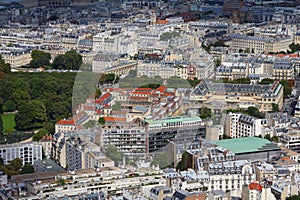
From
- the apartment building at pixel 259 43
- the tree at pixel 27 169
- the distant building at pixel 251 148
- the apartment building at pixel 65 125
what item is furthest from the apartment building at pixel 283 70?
the tree at pixel 27 169

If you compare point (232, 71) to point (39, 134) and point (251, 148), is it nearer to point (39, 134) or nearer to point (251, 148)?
point (39, 134)

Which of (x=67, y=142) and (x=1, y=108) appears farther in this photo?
(x=1, y=108)

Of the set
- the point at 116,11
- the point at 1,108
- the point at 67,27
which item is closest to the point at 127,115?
the point at 1,108

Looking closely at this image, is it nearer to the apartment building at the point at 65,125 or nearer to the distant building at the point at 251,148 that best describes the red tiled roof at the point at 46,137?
the apartment building at the point at 65,125

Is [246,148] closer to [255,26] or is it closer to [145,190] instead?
[145,190]

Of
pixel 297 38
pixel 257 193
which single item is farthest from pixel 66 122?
pixel 297 38

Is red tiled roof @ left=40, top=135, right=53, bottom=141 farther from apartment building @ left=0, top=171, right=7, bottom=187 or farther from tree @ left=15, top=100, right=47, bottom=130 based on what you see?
apartment building @ left=0, top=171, right=7, bottom=187
